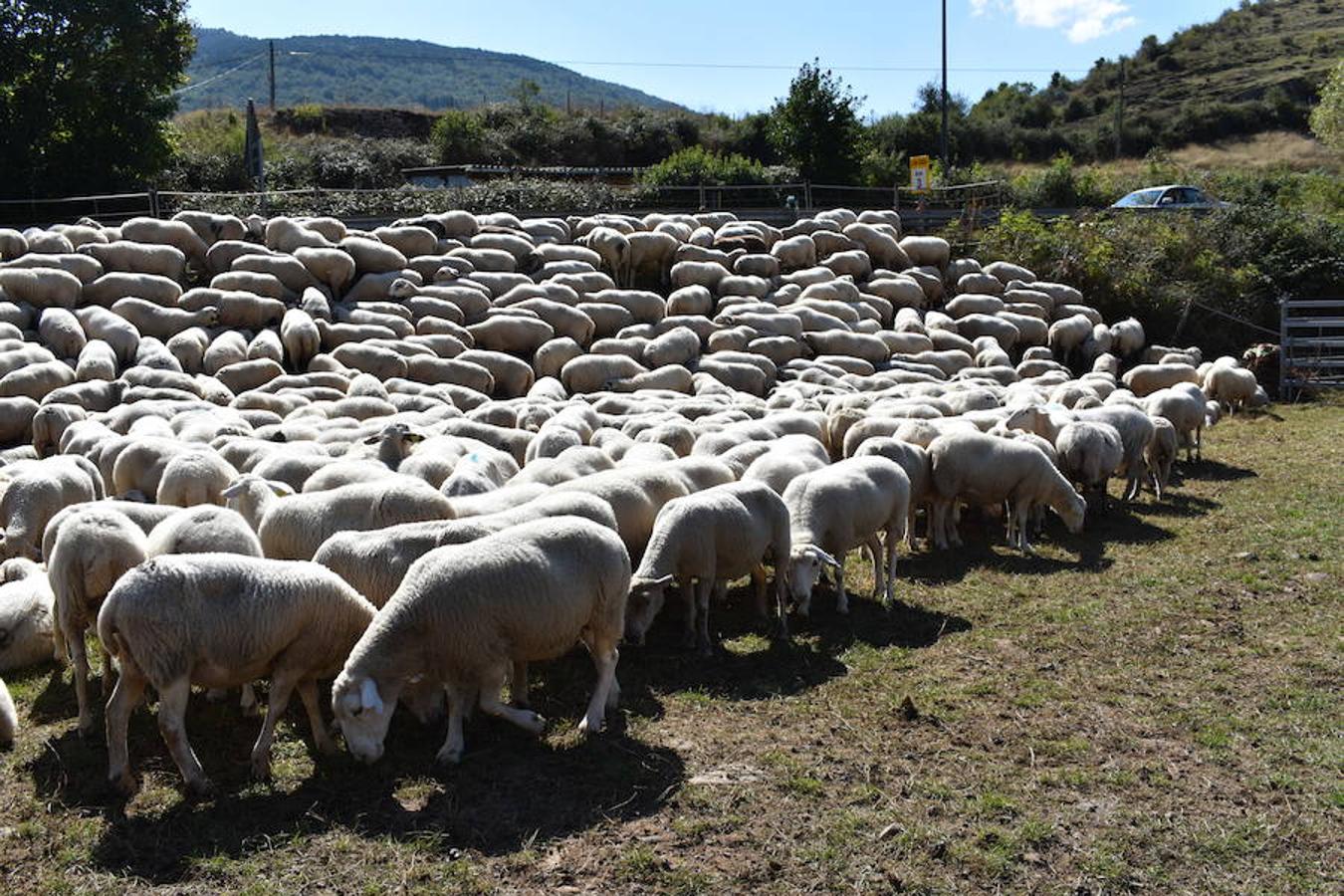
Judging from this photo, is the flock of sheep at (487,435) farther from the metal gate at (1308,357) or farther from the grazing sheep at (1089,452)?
the metal gate at (1308,357)

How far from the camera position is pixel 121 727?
22.0ft

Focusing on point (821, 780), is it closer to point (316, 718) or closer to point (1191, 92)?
point (316, 718)

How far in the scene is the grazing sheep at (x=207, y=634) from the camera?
6.57 meters

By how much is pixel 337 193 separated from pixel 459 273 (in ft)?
30.1

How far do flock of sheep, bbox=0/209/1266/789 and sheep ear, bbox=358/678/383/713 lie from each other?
0.01 metres

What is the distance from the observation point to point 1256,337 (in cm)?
2733

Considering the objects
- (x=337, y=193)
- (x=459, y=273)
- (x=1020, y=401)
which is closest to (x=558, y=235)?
(x=459, y=273)

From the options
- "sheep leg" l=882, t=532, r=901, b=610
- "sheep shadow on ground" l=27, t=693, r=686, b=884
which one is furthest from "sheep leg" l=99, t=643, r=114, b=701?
"sheep leg" l=882, t=532, r=901, b=610

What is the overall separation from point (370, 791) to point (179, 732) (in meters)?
1.11

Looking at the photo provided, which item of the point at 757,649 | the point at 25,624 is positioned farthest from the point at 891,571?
the point at 25,624

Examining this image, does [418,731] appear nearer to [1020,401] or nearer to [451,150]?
[1020,401]

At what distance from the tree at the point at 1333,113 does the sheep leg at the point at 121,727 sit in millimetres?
48200

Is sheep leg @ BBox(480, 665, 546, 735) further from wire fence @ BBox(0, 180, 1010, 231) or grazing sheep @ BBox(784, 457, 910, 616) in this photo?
wire fence @ BBox(0, 180, 1010, 231)

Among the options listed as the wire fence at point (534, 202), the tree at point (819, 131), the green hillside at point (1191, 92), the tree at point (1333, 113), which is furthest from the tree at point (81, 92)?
the green hillside at point (1191, 92)
